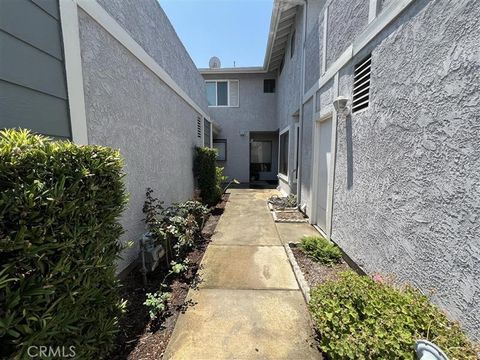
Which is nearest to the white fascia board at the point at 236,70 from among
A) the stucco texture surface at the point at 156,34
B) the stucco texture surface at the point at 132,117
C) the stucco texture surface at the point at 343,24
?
the stucco texture surface at the point at 156,34

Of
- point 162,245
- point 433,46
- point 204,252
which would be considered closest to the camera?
point 433,46

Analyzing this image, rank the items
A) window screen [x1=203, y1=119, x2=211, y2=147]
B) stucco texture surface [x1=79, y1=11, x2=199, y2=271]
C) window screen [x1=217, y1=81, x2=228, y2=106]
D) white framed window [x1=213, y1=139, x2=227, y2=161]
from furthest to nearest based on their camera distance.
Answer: white framed window [x1=213, y1=139, x2=227, y2=161], window screen [x1=217, y1=81, x2=228, y2=106], window screen [x1=203, y1=119, x2=211, y2=147], stucco texture surface [x1=79, y1=11, x2=199, y2=271]

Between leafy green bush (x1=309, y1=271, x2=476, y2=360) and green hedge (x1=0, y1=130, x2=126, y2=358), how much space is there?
74.0 inches

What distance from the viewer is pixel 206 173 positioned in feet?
24.9

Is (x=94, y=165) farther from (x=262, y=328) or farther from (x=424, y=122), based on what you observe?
(x=424, y=122)

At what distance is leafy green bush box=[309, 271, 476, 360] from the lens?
1.53 m

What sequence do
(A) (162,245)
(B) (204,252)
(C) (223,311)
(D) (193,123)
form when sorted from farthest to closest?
(D) (193,123), (B) (204,252), (A) (162,245), (C) (223,311)

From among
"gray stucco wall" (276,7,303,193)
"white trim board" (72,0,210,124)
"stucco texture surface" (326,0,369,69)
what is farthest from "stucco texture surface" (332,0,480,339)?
"gray stucco wall" (276,7,303,193)

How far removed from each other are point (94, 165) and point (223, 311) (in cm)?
213

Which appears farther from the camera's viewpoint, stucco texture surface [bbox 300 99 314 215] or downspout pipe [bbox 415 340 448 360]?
stucco texture surface [bbox 300 99 314 215]

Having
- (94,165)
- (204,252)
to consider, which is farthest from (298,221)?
(94,165)

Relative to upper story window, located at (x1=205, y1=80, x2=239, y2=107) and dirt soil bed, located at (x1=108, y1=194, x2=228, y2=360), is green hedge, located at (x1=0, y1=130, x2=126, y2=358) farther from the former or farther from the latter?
upper story window, located at (x1=205, y1=80, x2=239, y2=107)

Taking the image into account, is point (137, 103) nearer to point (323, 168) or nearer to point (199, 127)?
point (323, 168)

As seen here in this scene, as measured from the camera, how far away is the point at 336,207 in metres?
4.30
